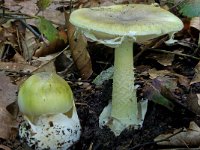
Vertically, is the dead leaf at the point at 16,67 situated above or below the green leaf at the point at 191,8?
below

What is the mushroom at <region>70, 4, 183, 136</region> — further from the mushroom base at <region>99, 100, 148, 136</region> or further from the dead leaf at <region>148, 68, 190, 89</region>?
the dead leaf at <region>148, 68, 190, 89</region>

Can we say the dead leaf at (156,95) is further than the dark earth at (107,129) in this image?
Yes

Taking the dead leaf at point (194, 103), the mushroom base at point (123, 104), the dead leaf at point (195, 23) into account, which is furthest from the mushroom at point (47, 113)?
the dead leaf at point (195, 23)

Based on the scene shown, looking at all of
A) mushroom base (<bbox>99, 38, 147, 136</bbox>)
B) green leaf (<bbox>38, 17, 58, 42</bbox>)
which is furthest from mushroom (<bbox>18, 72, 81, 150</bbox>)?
green leaf (<bbox>38, 17, 58, 42</bbox>)

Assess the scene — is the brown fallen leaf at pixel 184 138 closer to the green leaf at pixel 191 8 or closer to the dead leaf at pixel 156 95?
the dead leaf at pixel 156 95

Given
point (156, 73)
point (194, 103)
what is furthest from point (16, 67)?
point (194, 103)

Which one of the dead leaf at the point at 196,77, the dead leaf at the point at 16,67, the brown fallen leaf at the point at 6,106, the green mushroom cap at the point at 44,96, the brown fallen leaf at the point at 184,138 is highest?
the green mushroom cap at the point at 44,96

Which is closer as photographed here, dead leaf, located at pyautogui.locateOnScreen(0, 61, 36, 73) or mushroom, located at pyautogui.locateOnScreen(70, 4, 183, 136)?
mushroom, located at pyautogui.locateOnScreen(70, 4, 183, 136)
